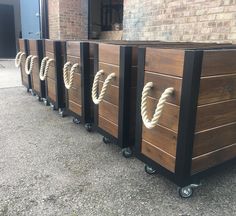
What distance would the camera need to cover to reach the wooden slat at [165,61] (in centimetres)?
140

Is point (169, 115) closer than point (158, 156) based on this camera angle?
Yes

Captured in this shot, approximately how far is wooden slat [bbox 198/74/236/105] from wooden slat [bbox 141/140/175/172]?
0.37m

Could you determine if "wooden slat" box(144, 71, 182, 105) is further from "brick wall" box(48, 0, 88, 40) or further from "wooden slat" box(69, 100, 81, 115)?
"brick wall" box(48, 0, 88, 40)

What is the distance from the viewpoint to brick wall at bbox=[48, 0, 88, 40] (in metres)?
6.11

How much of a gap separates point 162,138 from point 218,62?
1.68 feet

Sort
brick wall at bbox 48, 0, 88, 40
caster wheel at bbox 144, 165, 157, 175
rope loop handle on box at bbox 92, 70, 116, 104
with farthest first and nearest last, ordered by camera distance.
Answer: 1. brick wall at bbox 48, 0, 88, 40
2. rope loop handle on box at bbox 92, 70, 116, 104
3. caster wheel at bbox 144, 165, 157, 175

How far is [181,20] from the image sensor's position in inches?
124

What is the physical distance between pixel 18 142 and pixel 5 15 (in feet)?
30.6

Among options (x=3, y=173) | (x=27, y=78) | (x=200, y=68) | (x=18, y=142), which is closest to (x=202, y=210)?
(x=200, y=68)

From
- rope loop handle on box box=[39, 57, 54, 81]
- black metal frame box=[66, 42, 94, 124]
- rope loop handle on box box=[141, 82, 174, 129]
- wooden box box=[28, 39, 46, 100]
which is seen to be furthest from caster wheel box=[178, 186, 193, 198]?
wooden box box=[28, 39, 46, 100]

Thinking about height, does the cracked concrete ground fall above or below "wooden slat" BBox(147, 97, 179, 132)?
below

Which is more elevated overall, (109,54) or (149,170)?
(109,54)

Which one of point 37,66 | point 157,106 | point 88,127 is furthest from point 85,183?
point 37,66

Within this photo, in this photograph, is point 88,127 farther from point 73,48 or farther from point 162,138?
point 162,138
